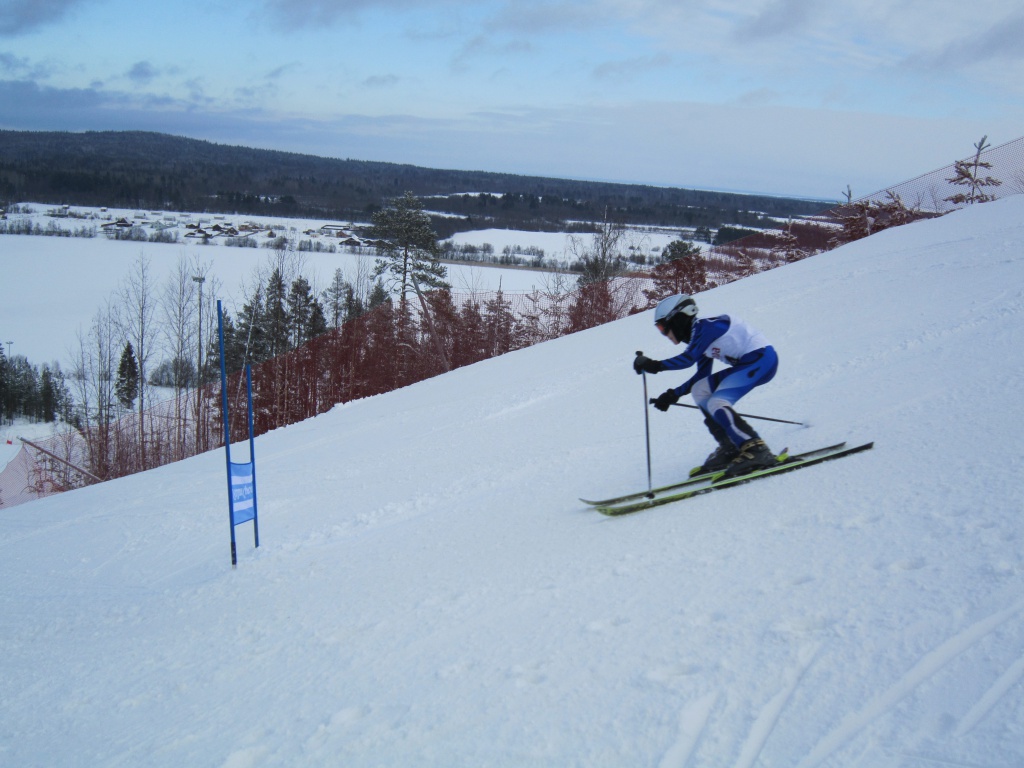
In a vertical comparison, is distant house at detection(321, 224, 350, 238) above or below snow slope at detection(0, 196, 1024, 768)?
above

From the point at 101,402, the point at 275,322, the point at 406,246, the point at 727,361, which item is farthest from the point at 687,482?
the point at 101,402

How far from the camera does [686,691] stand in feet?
9.31

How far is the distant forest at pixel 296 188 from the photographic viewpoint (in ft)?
279

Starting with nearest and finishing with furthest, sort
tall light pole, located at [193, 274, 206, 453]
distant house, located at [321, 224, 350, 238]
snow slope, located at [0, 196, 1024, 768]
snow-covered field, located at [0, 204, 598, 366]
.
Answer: snow slope, located at [0, 196, 1024, 768] < tall light pole, located at [193, 274, 206, 453] < snow-covered field, located at [0, 204, 598, 366] < distant house, located at [321, 224, 350, 238]

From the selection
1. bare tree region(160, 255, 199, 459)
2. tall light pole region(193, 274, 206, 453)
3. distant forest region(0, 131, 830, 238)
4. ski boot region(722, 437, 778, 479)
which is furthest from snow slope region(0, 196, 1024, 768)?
distant forest region(0, 131, 830, 238)

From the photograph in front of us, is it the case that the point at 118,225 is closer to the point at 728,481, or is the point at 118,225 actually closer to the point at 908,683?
the point at 728,481

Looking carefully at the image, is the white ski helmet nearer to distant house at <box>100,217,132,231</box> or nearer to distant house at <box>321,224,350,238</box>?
distant house at <box>321,224,350,238</box>

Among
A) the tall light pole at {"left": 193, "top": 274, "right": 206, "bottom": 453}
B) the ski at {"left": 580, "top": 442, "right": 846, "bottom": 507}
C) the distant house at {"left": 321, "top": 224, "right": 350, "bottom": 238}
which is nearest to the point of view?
the ski at {"left": 580, "top": 442, "right": 846, "bottom": 507}

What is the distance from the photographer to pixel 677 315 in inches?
208

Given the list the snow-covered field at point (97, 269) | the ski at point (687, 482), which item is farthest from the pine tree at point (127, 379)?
the ski at point (687, 482)

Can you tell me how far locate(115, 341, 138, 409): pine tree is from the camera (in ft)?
110

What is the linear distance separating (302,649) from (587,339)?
41.4 ft

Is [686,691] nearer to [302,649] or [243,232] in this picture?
[302,649]

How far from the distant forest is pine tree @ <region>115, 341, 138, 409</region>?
33.5 meters
